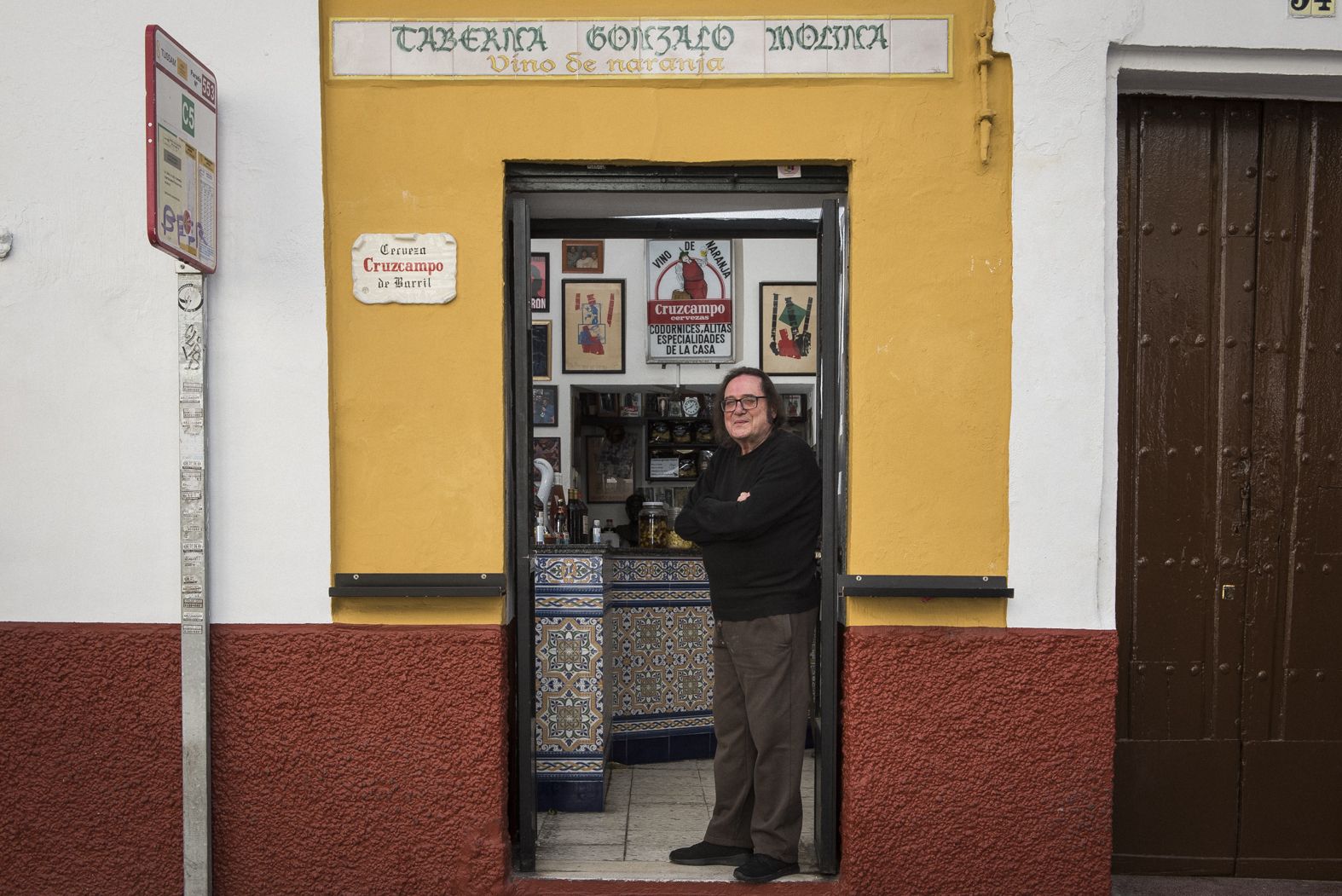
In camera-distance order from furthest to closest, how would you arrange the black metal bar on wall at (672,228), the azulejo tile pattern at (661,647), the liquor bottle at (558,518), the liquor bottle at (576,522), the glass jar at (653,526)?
the liquor bottle at (576,522) < the glass jar at (653,526) < the liquor bottle at (558,518) < the azulejo tile pattern at (661,647) < the black metal bar on wall at (672,228)

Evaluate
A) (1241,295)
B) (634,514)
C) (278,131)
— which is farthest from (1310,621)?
(634,514)

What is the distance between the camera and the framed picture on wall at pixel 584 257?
30.5 ft

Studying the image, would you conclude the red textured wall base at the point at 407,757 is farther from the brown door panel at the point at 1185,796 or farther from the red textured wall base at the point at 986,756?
the brown door panel at the point at 1185,796

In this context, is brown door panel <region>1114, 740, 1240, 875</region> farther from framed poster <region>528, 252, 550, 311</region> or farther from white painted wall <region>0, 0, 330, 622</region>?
framed poster <region>528, 252, 550, 311</region>

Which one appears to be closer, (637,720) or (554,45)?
(554,45)

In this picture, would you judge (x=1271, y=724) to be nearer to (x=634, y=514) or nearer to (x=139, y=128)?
(x=139, y=128)

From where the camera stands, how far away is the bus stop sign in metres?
3.21

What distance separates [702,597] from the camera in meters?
5.75

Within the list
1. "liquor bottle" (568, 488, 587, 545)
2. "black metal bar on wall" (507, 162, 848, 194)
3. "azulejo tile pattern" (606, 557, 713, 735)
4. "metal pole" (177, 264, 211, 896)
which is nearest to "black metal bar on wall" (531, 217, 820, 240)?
"black metal bar on wall" (507, 162, 848, 194)

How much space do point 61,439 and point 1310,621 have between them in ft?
15.6

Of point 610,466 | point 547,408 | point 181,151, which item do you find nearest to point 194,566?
point 181,151

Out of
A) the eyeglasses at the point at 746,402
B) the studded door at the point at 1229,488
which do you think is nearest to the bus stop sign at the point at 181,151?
the eyeglasses at the point at 746,402

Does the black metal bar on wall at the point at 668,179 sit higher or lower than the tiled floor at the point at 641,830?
higher

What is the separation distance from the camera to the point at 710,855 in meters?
4.13
